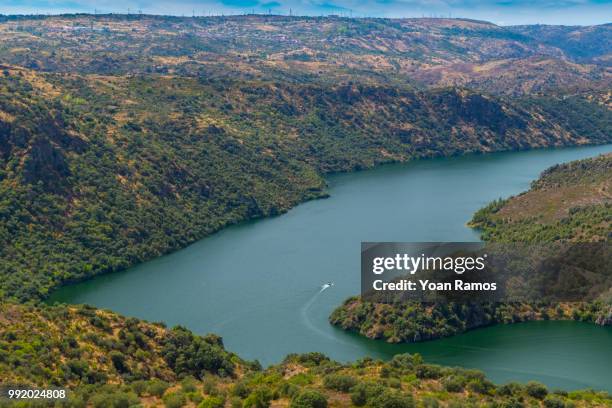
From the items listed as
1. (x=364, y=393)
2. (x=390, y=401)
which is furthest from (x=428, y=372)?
(x=390, y=401)

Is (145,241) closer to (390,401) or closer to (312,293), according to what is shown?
(312,293)

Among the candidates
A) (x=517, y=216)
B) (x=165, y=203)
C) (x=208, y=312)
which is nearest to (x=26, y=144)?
(x=165, y=203)

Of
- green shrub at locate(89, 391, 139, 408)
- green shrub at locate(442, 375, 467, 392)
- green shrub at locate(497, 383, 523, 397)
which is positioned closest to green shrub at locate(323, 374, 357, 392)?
green shrub at locate(442, 375, 467, 392)

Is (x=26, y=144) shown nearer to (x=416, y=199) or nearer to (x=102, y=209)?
(x=102, y=209)

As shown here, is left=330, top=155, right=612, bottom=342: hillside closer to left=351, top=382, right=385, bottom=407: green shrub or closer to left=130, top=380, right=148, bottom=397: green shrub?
left=351, top=382, right=385, bottom=407: green shrub

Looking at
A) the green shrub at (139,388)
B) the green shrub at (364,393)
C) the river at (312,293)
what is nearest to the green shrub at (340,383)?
the green shrub at (364,393)

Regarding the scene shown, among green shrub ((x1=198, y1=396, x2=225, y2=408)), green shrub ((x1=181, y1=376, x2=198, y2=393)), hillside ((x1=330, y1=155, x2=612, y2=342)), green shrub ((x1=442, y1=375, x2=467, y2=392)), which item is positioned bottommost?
hillside ((x1=330, y1=155, x2=612, y2=342))
